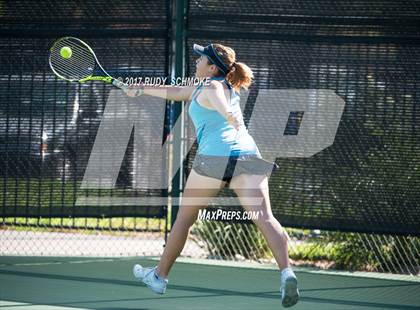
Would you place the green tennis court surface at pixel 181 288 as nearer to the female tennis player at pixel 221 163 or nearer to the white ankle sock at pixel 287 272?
the female tennis player at pixel 221 163

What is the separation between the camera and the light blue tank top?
562cm

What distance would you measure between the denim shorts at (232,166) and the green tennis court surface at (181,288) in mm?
1078

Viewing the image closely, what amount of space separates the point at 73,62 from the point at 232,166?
2254 mm

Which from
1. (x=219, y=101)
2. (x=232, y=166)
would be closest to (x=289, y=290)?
(x=232, y=166)

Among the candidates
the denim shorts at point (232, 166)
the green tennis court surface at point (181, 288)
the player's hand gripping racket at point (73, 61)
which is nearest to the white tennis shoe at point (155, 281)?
the green tennis court surface at point (181, 288)

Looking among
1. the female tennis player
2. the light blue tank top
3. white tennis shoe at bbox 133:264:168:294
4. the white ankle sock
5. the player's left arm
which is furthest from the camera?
white tennis shoe at bbox 133:264:168:294

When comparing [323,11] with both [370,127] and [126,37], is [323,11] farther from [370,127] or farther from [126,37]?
[126,37]

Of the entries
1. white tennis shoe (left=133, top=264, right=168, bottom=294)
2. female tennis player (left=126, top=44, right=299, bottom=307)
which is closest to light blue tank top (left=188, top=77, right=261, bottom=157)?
female tennis player (left=126, top=44, right=299, bottom=307)

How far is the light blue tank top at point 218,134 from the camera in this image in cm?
562

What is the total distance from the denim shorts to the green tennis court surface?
42.5 inches

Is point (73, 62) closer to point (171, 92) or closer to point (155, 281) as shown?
point (171, 92)

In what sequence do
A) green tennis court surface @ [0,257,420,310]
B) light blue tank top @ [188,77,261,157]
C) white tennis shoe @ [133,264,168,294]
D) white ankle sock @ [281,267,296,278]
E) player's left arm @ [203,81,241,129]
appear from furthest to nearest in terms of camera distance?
green tennis court surface @ [0,257,420,310] < white tennis shoe @ [133,264,168,294] < light blue tank top @ [188,77,261,157] < white ankle sock @ [281,267,296,278] < player's left arm @ [203,81,241,129]

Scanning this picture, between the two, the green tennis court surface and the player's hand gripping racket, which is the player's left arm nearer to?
the green tennis court surface

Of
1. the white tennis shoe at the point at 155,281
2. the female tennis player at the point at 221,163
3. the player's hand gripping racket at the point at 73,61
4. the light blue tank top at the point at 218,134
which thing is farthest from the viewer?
the player's hand gripping racket at the point at 73,61
